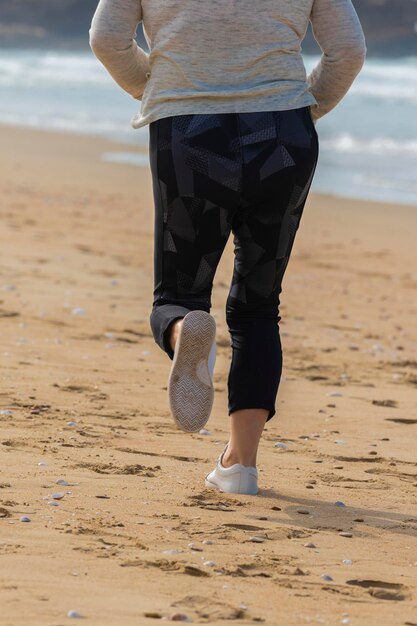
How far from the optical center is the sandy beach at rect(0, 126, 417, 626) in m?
2.63

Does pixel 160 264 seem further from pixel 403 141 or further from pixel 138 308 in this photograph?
pixel 403 141

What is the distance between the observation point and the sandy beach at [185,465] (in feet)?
8.63

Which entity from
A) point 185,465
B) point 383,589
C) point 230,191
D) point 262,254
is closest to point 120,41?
point 230,191

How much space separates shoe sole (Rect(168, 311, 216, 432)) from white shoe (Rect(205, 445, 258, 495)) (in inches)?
13.7

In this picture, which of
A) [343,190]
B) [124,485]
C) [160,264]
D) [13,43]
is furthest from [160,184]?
[13,43]

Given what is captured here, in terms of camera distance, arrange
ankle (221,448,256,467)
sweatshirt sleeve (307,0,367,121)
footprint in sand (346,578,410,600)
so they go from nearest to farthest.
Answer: footprint in sand (346,578,410,600) < sweatshirt sleeve (307,0,367,121) < ankle (221,448,256,467)

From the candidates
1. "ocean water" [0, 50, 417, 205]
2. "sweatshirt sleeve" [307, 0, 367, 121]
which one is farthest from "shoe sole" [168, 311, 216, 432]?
"ocean water" [0, 50, 417, 205]

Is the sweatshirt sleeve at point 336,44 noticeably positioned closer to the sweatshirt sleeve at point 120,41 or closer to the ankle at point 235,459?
the sweatshirt sleeve at point 120,41

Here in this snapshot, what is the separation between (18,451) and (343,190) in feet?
33.7

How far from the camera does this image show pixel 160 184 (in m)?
3.24

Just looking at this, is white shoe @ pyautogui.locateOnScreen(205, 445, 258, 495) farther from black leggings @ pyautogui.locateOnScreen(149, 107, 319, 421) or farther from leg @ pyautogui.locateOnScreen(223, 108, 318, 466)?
black leggings @ pyautogui.locateOnScreen(149, 107, 319, 421)

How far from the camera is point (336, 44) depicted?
3283 mm

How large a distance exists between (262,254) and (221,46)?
60cm

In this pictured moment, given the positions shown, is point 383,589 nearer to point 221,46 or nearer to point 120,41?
point 221,46
